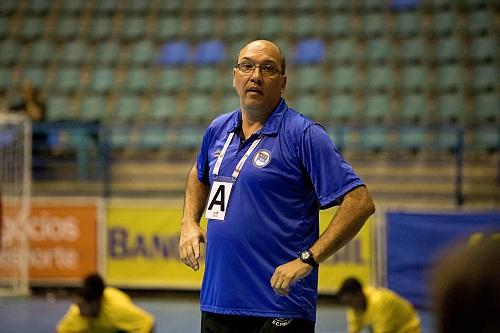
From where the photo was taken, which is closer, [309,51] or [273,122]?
[273,122]

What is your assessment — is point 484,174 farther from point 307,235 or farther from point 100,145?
point 307,235

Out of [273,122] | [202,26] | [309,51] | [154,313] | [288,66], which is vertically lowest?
[154,313]

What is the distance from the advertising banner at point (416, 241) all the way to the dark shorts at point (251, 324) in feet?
26.3

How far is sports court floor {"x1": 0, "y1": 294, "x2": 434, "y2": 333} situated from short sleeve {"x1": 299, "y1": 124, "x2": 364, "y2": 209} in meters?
6.11

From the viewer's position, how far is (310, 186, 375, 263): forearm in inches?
131

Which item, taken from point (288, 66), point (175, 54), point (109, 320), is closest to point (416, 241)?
point (109, 320)

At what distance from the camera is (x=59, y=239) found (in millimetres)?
12742

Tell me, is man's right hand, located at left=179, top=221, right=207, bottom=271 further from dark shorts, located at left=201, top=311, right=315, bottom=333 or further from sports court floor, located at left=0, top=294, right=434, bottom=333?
sports court floor, located at left=0, top=294, right=434, bottom=333

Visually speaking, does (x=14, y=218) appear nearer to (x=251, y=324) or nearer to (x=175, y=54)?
(x=175, y=54)

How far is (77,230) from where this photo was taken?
1268 centimetres

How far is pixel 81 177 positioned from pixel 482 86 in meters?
6.60

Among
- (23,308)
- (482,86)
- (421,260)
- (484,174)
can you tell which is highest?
(482,86)

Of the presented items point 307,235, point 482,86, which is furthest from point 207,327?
point 482,86

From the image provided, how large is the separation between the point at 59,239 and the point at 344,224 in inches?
393
